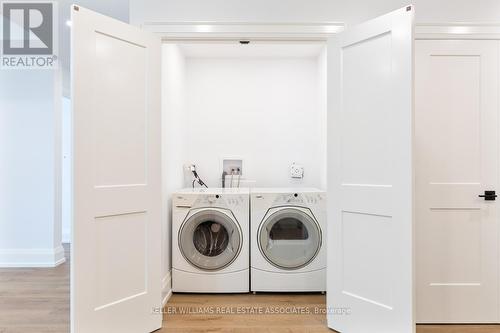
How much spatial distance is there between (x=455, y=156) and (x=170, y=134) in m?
2.30

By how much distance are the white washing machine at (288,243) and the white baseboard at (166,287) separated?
28.6 inches

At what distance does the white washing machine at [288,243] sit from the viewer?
2895 millimetres

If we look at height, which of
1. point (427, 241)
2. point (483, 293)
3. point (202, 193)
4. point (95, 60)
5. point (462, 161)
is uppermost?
point (95, 60)

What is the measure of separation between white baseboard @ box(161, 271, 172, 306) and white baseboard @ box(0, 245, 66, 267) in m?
1.76

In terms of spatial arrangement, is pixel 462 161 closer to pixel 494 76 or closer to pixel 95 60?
pixel 494 76

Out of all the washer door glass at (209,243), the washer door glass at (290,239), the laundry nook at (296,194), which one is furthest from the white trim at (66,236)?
the washer door glass at (290,239)

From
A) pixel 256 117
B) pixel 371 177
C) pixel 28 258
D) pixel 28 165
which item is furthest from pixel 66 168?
pixel 371 177

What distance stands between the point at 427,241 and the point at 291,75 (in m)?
2.31

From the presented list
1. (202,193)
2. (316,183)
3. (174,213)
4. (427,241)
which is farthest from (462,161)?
(174,213)

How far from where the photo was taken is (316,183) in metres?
3.73

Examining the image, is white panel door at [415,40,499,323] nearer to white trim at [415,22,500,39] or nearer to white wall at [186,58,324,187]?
white trim at [415,22,500,39]

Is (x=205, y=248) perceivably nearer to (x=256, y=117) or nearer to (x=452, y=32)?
(x=256, y=117)

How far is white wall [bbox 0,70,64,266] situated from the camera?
3775mm

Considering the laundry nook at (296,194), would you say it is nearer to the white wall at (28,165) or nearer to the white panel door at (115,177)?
the white panel door at (115,177)
